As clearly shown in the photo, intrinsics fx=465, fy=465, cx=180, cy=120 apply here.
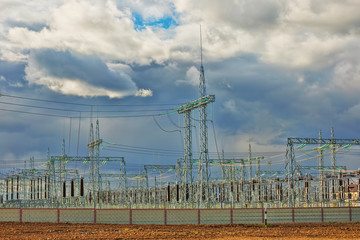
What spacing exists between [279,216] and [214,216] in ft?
13.9

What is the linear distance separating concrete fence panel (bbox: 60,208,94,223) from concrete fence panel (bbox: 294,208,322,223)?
12.8 m

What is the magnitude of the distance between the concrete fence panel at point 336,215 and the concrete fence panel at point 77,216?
1496cm

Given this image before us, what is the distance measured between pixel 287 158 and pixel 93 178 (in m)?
22.6

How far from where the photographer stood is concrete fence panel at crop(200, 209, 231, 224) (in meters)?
27.8

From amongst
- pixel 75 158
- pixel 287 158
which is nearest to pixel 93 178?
pixel 75 158

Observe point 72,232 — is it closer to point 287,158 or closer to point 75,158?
point 287,158

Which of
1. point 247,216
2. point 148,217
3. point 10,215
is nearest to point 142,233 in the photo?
point 148,217

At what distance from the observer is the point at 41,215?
90.8 feet

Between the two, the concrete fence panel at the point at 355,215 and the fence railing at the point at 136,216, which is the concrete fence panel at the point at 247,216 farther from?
the concrete fence panel at the point at 355,215

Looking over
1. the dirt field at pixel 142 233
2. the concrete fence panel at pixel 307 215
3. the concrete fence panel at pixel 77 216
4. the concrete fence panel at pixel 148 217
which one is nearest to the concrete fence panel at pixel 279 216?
the concrete fence panel at pixel 307 215

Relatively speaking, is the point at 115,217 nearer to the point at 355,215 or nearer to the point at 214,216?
the point at 214,216

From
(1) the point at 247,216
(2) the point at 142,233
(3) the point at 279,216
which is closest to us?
(2) the point at 142,233

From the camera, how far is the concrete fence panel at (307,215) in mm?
29438

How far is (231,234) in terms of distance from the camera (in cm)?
2192
